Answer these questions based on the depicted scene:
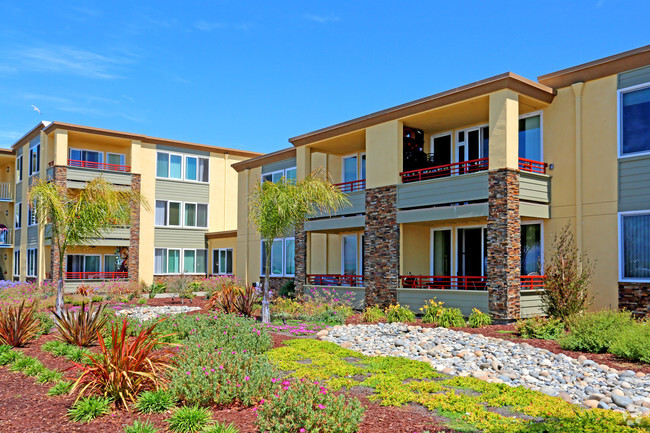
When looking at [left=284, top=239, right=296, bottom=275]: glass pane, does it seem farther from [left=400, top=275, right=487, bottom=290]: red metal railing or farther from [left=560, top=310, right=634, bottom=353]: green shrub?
[left=560, top=310, right=634, bottom=353]: green shrub

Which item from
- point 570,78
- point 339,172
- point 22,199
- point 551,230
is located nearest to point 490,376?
point 551,230

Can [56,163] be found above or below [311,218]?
above

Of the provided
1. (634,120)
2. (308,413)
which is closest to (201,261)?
(634,120)

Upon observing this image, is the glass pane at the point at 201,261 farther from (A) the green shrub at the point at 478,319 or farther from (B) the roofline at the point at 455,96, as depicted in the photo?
(A) the green shrub at the point at 478,319

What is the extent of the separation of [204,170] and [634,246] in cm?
2666

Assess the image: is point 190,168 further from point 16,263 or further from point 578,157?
point 578,157

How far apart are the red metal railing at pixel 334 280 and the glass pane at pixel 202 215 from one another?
44.0 ft

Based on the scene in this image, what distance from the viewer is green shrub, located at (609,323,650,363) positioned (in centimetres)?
1086

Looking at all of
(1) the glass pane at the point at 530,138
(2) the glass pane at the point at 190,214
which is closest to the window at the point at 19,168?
(2) the glass pane at the point at 190,214

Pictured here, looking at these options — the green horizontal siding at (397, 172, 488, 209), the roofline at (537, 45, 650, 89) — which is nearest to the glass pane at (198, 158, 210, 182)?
the green horizontal siding at (397, 172, 488, 209)

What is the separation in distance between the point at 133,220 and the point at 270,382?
88.9 feet

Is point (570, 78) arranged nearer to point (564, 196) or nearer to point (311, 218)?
point (564, 196)

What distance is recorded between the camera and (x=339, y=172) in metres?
26.2

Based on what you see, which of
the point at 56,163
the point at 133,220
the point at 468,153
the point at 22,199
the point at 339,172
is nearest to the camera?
the point at 468,153
